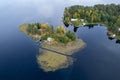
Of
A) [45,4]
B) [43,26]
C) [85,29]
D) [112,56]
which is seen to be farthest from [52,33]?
[45,4]

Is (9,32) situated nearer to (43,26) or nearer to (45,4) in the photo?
(43,26)

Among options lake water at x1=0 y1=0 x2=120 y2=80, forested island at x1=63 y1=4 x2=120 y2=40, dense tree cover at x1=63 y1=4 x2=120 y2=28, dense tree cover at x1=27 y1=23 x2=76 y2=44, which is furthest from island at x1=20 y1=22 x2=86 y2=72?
dense tree cover at x1=63 y1=4 x2=120 y2=28

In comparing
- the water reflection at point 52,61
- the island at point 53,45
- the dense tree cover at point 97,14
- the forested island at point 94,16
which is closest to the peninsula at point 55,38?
the island at point 53,45

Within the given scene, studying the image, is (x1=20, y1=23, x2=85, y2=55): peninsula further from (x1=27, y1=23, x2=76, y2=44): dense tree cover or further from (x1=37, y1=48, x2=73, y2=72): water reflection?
(x1=37, y1=48, x2=73, y2=72): water reflection

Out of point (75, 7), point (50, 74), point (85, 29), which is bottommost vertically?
point (50, 74)

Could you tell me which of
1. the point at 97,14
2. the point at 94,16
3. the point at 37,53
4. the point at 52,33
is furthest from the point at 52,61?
the point at 97,14

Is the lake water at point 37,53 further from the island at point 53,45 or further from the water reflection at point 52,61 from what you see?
the island at point 53,45
